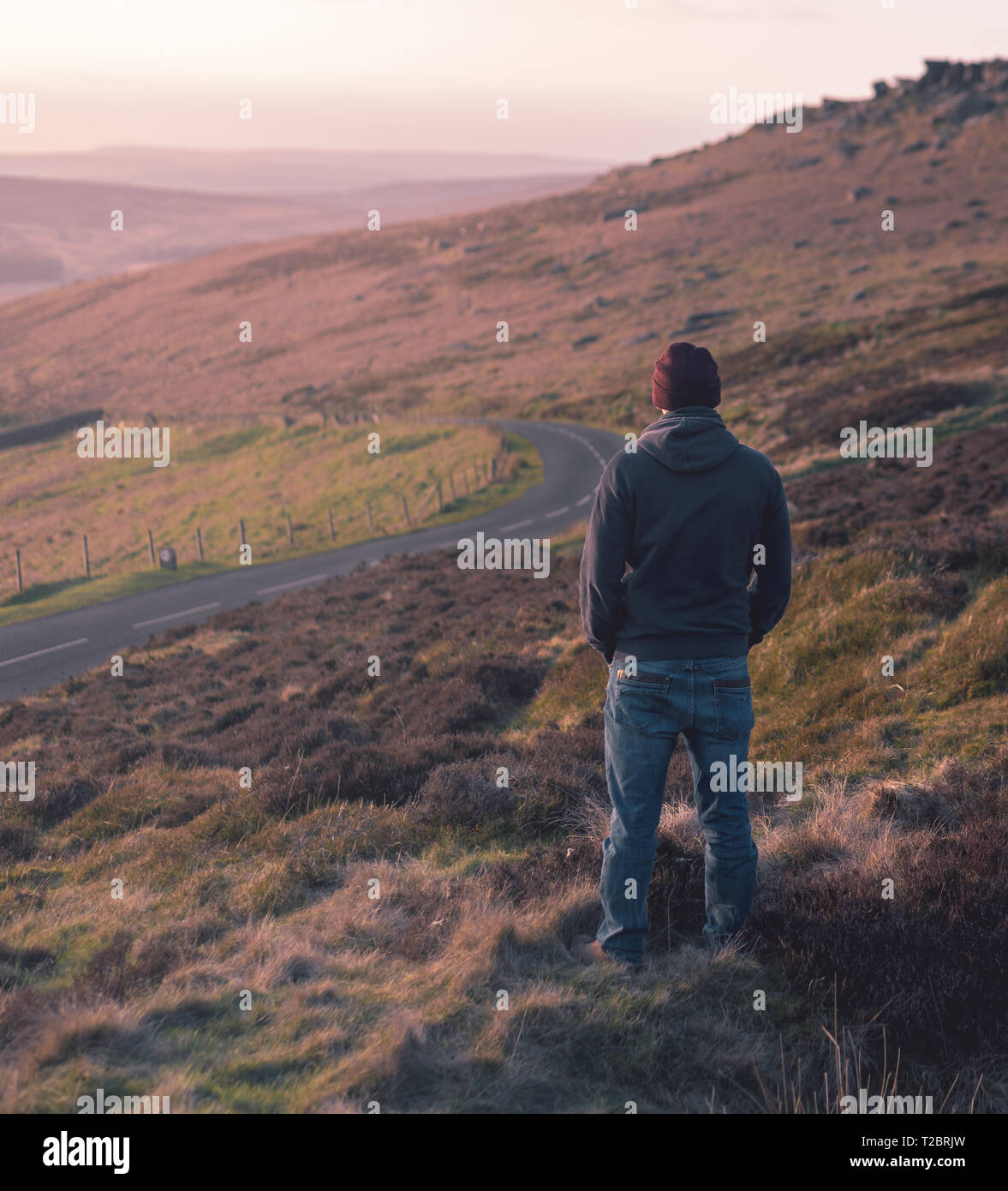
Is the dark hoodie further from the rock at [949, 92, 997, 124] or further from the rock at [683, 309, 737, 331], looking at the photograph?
the rock at [949, 92, 997, 124]

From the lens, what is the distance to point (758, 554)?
14.2ft

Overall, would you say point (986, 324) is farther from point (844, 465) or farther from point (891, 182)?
point (891, 182)

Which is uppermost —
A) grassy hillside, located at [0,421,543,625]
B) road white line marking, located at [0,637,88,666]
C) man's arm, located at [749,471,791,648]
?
man's arm, located at [749,471,791,648]

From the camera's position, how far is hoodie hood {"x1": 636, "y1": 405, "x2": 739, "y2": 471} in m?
3.98

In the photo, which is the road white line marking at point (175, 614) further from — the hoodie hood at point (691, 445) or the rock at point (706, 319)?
the rock at point (706, 319)

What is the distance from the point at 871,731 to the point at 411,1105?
16.4 ft

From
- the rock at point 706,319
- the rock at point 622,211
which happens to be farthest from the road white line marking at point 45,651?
the rock at point 622,211

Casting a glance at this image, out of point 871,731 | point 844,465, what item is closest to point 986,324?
point 844,465

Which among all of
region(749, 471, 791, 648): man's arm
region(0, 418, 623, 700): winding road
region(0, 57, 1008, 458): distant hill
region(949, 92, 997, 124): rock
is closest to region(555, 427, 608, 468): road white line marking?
region(0, 418, 623, 700): winding road

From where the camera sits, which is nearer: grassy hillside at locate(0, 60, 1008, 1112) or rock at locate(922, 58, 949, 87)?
grassy hillside at locate(0, 60, 1008, 1112)

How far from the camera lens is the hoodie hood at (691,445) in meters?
3.98

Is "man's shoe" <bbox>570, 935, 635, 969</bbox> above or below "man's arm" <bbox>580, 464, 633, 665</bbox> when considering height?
below

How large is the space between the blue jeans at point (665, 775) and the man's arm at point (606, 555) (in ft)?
0.93

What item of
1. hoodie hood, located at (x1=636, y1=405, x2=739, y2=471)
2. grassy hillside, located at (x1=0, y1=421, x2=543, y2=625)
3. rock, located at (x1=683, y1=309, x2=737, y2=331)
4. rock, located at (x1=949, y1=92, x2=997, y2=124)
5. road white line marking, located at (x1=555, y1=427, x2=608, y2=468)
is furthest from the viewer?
rock, located at (x1=949, y1=92, x2=997, y2=124)
